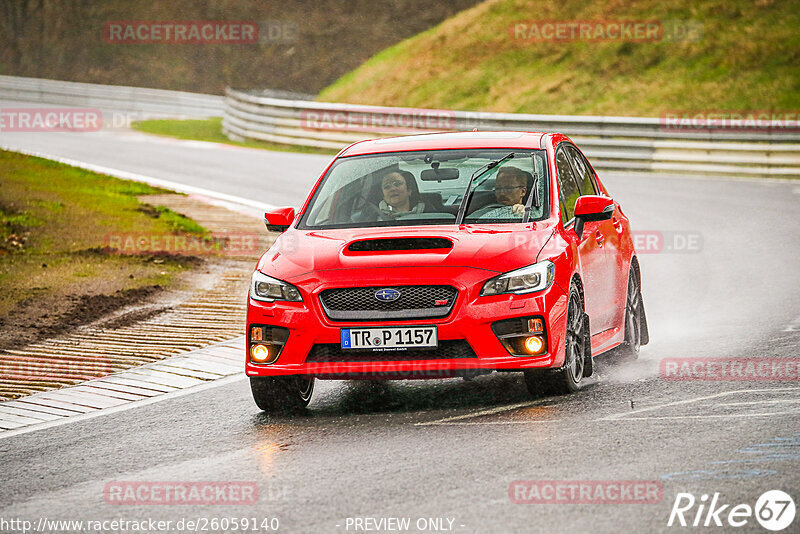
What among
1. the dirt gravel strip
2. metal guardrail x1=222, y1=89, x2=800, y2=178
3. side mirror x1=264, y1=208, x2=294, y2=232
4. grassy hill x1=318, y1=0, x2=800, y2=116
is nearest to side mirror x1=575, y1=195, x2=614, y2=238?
side mirror x1=264, y1=208, x2=294, y2=232

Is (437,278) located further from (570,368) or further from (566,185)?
(566,185)

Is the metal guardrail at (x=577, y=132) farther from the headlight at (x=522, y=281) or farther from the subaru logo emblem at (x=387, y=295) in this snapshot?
the subaru logo emblem at (x=387, y=295)

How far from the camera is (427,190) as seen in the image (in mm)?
9594

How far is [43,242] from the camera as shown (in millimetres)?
16422

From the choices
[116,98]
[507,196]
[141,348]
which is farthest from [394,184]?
[116,98]

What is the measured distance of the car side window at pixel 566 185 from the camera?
920 centimetres

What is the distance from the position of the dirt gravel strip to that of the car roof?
201cm

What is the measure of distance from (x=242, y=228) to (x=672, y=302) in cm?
709

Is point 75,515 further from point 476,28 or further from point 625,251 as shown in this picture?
point 476,28

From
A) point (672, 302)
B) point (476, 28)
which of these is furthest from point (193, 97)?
point (672, 302)

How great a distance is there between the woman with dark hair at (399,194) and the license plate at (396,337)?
1.37m

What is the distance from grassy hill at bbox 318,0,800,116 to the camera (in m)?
33.8

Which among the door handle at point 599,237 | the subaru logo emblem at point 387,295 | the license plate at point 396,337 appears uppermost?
the door handle at point 599,237

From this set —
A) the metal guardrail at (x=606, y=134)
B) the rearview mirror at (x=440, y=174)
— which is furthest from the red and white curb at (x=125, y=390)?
the metal guardrail at (x=606, y=134)
